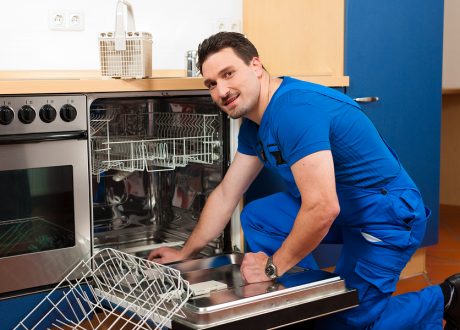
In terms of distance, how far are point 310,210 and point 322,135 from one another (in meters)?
0.22

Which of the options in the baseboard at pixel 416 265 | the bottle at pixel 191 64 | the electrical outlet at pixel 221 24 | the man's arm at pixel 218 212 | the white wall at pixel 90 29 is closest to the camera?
the man's arm at pixel 218 212

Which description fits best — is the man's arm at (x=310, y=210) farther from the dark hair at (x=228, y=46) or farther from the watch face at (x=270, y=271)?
the dark hair at (x=228, y=46)

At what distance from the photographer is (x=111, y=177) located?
2.76 m

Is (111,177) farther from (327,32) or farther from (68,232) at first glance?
(327,32)

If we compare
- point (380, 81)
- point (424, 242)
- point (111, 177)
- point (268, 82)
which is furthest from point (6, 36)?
point (424, 242)

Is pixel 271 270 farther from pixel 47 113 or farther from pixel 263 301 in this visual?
pixel 47 113

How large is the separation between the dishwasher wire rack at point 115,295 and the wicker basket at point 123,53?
0.60 meters

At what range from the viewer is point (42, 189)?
2287 millimetres

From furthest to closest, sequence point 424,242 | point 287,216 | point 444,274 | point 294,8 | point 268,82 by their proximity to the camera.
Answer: point 444,274 < point 424,242 < point 294,8 < point 287,216 < point 268,82

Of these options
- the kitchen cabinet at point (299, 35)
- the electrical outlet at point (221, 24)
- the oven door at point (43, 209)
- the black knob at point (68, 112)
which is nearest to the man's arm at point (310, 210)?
the oven door at point (43, 209)

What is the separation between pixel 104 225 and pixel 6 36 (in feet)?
2.73

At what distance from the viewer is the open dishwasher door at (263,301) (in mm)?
1810

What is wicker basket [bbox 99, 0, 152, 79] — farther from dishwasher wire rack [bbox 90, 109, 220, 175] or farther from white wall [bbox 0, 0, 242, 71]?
white wall [bbox 0, 0, 242, 71]

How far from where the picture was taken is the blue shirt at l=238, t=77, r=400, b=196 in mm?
1996
